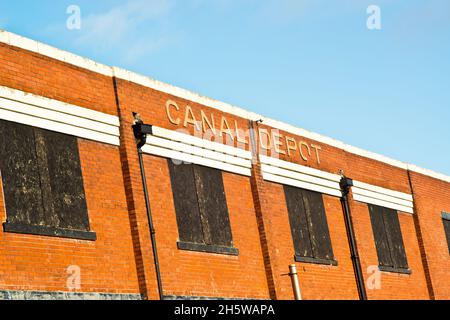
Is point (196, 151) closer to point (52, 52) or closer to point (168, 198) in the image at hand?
point (168, 198)

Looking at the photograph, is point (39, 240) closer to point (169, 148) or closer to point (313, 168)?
point (169, 148)

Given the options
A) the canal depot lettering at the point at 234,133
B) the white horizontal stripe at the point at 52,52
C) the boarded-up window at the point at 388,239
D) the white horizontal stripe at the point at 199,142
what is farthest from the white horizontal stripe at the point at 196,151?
the boarded-up window at the point at 388,239

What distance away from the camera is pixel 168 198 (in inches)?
865

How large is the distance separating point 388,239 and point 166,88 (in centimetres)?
1138

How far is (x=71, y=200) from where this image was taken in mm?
19188

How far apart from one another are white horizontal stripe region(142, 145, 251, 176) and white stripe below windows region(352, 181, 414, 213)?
5.97m

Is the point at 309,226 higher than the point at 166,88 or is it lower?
lower

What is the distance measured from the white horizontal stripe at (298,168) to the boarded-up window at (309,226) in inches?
23.9

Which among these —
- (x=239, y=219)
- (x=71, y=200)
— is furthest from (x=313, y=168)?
(x=71, y=200)

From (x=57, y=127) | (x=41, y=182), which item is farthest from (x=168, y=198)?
(x=41, y=182)

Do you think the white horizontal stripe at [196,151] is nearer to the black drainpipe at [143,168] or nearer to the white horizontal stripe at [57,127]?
the black drainpipe at [143,168]

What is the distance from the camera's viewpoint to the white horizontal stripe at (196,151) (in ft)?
72.6

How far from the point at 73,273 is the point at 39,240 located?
1081 mm

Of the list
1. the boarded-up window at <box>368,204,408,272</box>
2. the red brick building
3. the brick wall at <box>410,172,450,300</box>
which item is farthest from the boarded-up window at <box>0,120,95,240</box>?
the brick wall at <box>410,172,450,300</box>
